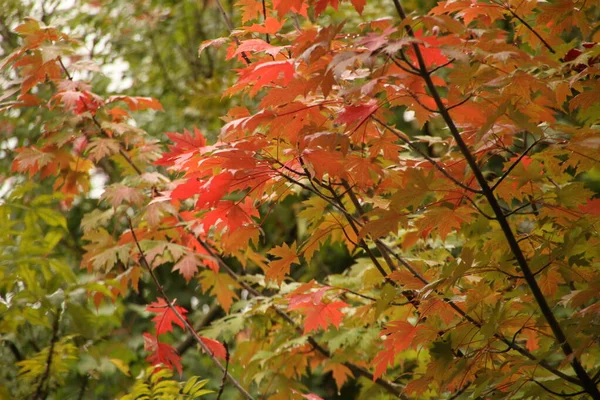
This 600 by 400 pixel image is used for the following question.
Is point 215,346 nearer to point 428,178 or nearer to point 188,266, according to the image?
point 188,266

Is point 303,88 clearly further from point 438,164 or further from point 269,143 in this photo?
point 438,164

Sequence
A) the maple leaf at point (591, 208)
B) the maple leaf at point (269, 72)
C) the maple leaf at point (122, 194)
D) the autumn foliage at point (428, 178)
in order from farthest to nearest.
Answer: the maple leaf at point (122, 194)
the maple leaf at point (591, 208)
the maple leaf at point (269, 72)
the autumn foliage at point (428, 178)

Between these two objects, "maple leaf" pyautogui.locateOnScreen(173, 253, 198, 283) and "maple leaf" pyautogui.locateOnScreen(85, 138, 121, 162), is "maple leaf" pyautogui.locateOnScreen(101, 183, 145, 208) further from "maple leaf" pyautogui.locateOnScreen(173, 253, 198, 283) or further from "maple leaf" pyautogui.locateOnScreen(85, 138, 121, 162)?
"maple leaf" pyautogui.locateOnScreen(173, 253, 198, 283)

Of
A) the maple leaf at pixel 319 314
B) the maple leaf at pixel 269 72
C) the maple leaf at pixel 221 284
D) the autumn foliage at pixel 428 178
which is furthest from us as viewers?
the maple leaf at pixel 221 284

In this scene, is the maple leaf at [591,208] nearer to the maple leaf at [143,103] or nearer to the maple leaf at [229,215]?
the maple leaf at [229,215]

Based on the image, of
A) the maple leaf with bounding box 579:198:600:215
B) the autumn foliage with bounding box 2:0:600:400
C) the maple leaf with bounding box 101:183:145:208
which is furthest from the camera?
the maple leaf with bounding box 101:183:145:208

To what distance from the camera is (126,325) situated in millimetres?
4199

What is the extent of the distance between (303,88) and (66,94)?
4.25 ft

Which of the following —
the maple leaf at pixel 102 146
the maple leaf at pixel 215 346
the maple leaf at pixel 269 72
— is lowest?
the maple leaf at pixel 215 346

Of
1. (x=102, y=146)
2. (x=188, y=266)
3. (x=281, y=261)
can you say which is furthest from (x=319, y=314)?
(x=102, y=146)

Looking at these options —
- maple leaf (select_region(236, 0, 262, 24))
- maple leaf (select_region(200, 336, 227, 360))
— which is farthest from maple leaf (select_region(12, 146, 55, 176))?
maple leaf (select_region(236, 0, 262, 24))

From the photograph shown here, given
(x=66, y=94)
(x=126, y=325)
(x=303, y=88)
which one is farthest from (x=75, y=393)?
(x=303, y=88)

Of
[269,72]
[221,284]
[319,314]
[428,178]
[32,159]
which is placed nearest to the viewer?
[428,178]

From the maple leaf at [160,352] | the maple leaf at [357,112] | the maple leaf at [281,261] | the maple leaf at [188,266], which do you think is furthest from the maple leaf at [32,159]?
the maple leaf at [357,112]
